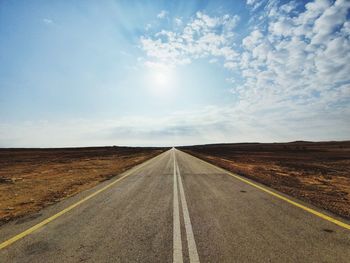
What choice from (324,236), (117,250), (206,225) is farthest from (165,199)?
(324,236)

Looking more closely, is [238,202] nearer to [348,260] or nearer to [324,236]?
[324,236]

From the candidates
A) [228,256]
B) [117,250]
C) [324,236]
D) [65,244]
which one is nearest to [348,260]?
[324,236]

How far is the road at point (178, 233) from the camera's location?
3738mm

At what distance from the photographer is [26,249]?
13.4ft

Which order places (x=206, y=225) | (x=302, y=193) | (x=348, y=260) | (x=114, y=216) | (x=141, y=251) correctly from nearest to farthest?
(x=348, y=260) < (x=141, y=251) < (x=206, y=225) < (x=114, y=216) < (x=302, y=193)

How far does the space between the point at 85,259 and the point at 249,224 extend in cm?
348

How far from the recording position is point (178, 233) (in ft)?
15.4


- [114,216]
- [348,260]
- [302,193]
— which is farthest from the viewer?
[302,193]

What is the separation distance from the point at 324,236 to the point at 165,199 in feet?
15.7

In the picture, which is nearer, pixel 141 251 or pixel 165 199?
pixel 141 251

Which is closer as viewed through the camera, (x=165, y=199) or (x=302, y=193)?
(x=165, y=199)

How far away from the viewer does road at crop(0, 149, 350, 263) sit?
3738 mm

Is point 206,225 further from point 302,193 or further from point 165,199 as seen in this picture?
point 302,193

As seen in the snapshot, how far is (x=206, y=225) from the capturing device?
16.9 feet
